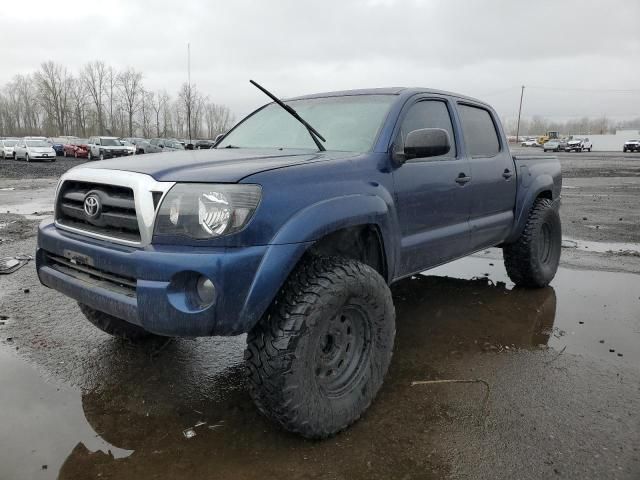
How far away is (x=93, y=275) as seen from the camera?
2605mm

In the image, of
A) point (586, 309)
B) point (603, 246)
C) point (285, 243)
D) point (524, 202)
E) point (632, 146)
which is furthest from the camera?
point (632, 146)

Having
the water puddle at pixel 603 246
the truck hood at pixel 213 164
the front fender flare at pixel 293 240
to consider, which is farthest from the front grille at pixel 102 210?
the water puddle at pixel 603 246

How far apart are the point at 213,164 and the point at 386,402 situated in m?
1.68

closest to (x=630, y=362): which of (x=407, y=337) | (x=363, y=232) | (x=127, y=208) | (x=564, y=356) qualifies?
(x=564, y=356)

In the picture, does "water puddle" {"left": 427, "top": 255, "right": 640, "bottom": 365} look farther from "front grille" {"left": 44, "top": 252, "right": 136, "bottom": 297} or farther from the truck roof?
"front grille" {"left": 44, "top": 252, "right": 136, "bottom": 297}

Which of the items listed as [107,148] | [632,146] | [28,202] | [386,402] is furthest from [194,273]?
[632,146]

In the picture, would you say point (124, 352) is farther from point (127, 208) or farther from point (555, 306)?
point (555, 306)

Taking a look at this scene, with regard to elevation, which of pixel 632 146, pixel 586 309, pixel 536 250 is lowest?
pixel 586 309

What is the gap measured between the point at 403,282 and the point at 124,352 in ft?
9.68

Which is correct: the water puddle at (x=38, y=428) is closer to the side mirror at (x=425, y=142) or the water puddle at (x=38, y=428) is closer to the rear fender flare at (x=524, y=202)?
the side mirror at (x=425, y=142)

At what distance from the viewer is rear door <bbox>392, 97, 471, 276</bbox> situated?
3277mm

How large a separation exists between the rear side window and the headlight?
2.45 m

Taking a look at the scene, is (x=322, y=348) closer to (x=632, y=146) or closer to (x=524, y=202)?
(x=524, y=202)

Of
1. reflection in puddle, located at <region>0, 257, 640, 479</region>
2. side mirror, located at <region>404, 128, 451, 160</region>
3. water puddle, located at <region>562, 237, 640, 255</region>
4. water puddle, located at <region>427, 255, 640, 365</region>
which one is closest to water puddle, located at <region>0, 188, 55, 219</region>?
reflection in puddle, located at <region>0, 257, 640, 479</region>
